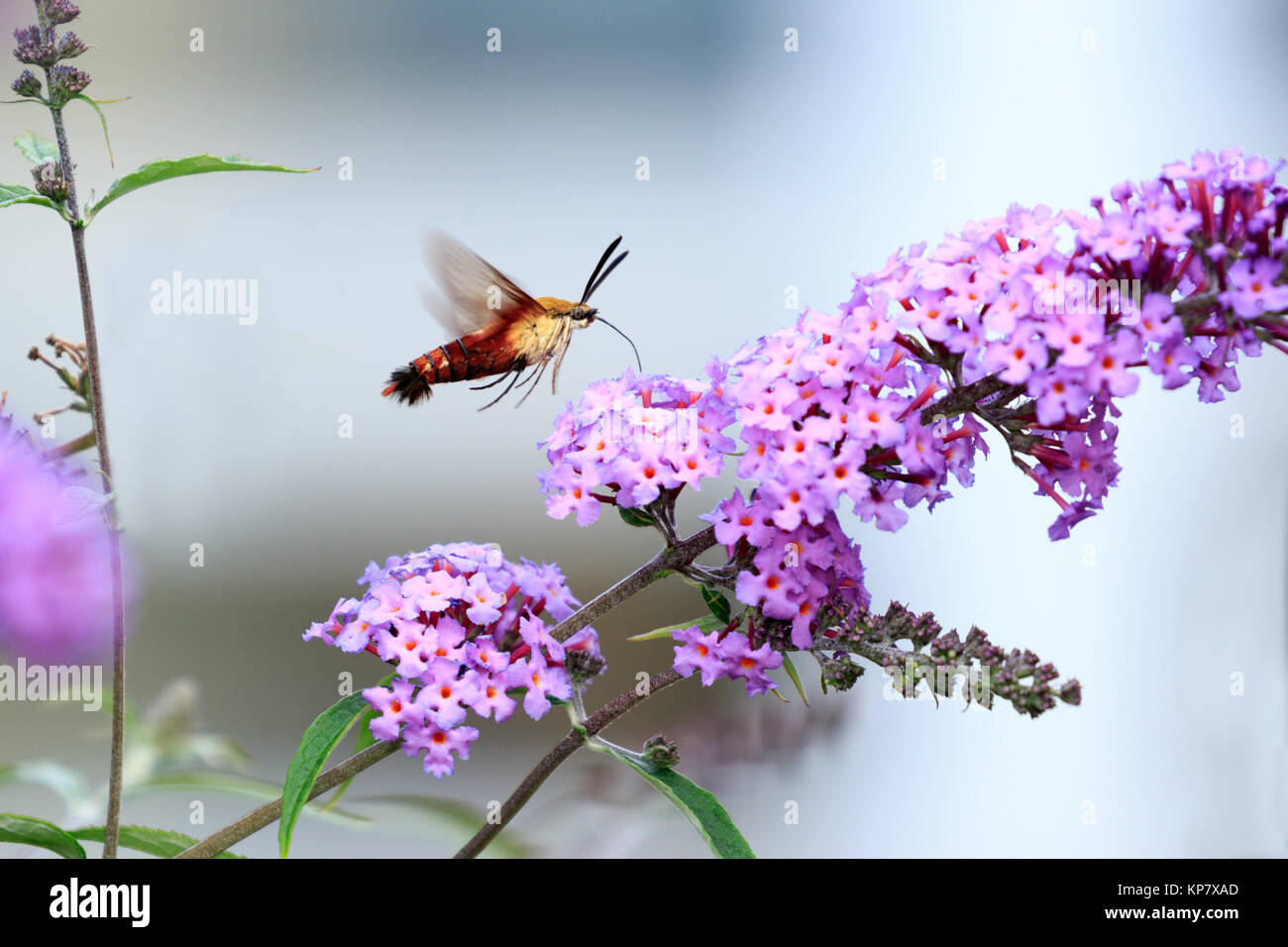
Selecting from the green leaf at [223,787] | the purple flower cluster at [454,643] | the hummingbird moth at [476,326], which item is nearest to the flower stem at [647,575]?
the purple flower cluster at [454,643]

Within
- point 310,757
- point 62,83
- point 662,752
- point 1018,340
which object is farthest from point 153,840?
point 1018,340

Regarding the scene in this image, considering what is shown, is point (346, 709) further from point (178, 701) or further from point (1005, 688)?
point (178, 701)

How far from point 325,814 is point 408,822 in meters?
0.09

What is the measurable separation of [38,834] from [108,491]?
0.18m

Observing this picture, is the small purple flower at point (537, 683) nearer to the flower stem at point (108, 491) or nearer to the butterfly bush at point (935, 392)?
the butterfly bush at point (935, 392)

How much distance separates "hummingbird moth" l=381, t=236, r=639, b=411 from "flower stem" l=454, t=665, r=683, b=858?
24 cm

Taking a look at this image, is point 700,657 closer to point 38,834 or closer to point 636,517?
point 636,517

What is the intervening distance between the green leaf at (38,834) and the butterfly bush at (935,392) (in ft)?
1.01

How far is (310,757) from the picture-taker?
19.1 inches

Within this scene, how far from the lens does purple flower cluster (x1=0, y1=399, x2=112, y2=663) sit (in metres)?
0.50

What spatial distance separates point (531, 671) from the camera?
0.51 meters

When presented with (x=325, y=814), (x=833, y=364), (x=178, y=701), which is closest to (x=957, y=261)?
(x=833, y=364)

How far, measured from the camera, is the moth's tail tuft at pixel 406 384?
2.30 ft

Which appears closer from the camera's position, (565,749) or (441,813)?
(565,749)
